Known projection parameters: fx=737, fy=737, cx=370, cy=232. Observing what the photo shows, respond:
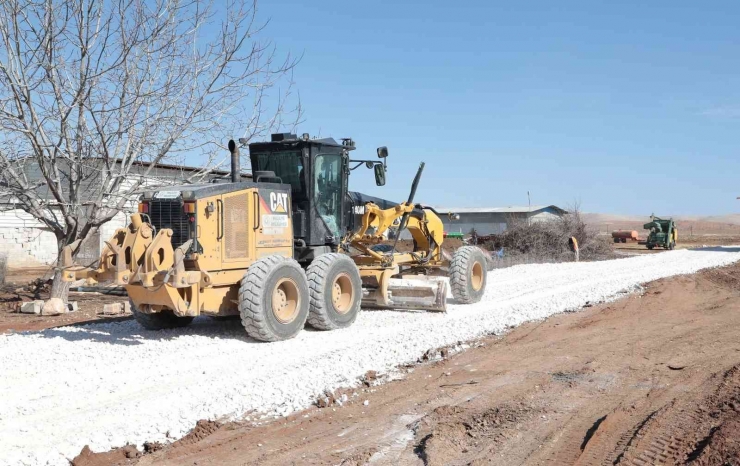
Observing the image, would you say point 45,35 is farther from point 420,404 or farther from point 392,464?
point 392,464

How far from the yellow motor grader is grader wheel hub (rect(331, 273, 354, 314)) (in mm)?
14

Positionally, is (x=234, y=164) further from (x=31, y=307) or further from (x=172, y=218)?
(x=31, y=307)

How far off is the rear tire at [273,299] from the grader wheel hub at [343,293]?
2.64ft

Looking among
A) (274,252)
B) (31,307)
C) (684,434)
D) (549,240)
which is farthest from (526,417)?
(549,240)

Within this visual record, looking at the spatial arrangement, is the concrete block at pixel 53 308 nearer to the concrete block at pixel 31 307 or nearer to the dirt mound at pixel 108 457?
the concrete block at pixel 31 307

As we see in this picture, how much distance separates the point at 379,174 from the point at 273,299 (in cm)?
311

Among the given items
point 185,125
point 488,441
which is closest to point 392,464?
point 488,441

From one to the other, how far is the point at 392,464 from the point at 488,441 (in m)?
0.75

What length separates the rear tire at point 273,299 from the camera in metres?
8.89

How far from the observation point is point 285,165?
10.9m

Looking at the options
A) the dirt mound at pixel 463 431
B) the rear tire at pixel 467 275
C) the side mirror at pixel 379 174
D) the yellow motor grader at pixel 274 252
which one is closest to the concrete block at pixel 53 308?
the yellow motor grader at pixel 274 252

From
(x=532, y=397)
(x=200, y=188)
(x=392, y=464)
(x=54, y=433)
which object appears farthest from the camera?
(x=200, y=188)

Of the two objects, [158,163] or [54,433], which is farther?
[158,163]

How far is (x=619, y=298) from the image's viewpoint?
1320 centimetres
